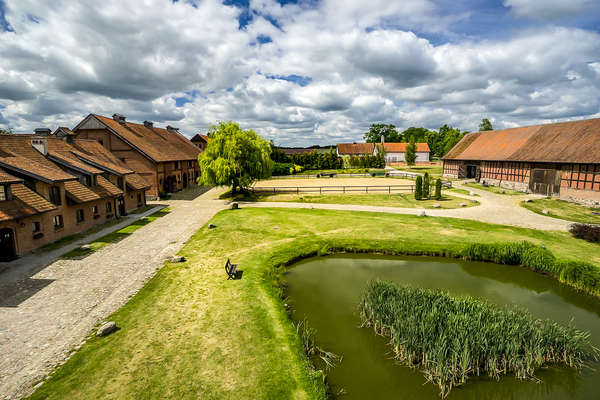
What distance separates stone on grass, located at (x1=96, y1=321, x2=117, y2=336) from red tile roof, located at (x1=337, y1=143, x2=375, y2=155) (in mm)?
104210

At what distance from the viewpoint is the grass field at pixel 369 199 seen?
33.2 metres

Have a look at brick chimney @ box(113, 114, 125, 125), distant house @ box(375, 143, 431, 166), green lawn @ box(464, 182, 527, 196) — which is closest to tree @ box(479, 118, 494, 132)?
distant house @ box(375, 143, 431, 166)

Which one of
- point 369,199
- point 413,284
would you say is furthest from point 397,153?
point 413,284

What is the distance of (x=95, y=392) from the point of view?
302 inches

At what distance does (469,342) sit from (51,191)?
2559 centimetres

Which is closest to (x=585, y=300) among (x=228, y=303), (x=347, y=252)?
(x=347, y=252)

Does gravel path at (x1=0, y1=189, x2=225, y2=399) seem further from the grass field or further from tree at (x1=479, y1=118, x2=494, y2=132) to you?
tree at (x1=479, y1=118, x2=494, y2=132)

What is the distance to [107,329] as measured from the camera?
33.0 feet

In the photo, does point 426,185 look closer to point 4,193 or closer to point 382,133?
point 4,193

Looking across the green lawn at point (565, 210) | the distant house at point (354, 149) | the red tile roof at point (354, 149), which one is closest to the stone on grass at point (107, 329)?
the green lawn at point (565, 210)

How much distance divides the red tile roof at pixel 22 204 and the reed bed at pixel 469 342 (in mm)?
19797

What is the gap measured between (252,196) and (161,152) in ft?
47.2

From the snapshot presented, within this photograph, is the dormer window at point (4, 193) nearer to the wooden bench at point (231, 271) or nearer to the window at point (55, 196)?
the window at point (55, 196)

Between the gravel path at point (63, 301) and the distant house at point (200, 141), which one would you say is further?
the distant house at point (200, 141)
